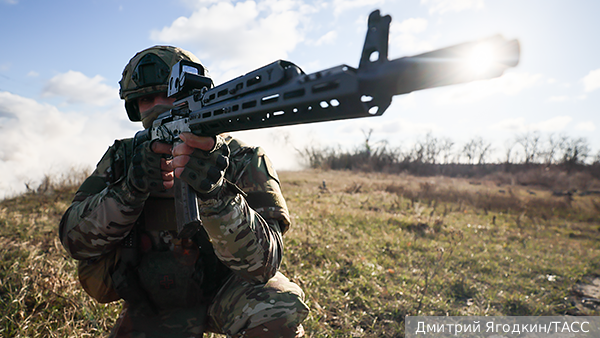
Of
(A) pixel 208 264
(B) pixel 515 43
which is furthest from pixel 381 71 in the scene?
(A) pixel 208 264

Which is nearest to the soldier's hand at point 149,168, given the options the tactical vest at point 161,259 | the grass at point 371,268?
the tactical vest at point 161,259

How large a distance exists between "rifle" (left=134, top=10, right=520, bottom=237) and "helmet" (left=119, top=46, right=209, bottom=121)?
613mm

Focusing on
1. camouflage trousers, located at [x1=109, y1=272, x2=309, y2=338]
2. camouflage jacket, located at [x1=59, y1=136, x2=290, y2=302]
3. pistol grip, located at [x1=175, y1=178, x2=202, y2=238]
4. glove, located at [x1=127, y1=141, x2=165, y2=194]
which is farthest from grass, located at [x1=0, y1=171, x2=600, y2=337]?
pistol grip, located at [x1=175, y1=178, x2=202, y2=238]

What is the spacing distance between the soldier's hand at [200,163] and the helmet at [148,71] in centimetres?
89

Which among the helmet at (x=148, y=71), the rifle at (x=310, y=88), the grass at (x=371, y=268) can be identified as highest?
the helmet at (x=148, y=71)

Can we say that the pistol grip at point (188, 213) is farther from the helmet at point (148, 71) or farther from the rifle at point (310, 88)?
the helmet at point (148, 71)

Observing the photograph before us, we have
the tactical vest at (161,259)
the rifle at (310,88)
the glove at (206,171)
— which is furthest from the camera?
the tactical vest at (161,259)

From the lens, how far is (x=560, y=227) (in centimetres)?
1107

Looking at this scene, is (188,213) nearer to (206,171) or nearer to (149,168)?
(206,171)

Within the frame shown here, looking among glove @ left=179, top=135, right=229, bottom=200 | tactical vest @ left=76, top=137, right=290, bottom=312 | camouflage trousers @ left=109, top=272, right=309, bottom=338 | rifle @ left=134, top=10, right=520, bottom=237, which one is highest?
rifle @ left=134, top=10, right=520, bottom=237

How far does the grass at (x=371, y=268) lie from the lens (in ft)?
11.1

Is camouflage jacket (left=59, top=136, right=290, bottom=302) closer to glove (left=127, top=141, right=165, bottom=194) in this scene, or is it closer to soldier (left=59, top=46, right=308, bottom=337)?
soldier (left=59, top=46, right=308, bottom=337)

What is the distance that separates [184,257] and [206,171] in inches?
44.4

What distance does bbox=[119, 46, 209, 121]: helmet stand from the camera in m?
2.72
